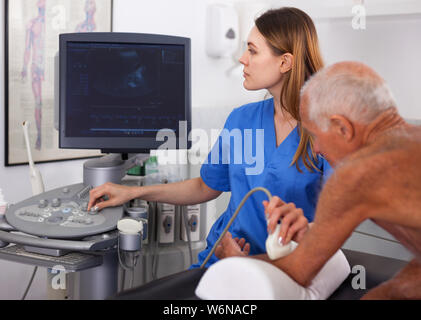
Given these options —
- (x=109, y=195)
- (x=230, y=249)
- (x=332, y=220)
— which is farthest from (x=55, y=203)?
(x=332, y=220)

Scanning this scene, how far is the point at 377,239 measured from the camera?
2.02 meters

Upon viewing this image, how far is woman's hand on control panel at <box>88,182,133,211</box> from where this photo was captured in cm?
145

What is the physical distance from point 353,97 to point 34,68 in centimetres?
160

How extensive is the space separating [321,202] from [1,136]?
60.3 inches

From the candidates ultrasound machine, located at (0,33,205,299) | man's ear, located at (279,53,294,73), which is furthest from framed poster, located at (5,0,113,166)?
man's ear, located at (279,53,294,73)

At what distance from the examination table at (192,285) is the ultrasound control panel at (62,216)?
1.11 feet

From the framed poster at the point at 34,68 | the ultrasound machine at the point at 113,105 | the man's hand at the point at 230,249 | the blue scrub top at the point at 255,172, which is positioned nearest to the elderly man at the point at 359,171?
the man's hand at the point at 230,249

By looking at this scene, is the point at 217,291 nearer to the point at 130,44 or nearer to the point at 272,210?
the point at 272,210

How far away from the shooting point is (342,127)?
2.85ft

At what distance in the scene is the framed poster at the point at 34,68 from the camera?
197 cm

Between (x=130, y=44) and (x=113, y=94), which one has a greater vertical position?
(x=130, y=44)

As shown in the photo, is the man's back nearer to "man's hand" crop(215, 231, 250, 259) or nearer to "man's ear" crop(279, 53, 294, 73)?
"man's hand" crop(215, 231, 250, 259)

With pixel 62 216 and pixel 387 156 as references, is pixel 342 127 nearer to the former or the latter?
pixel 387 156
